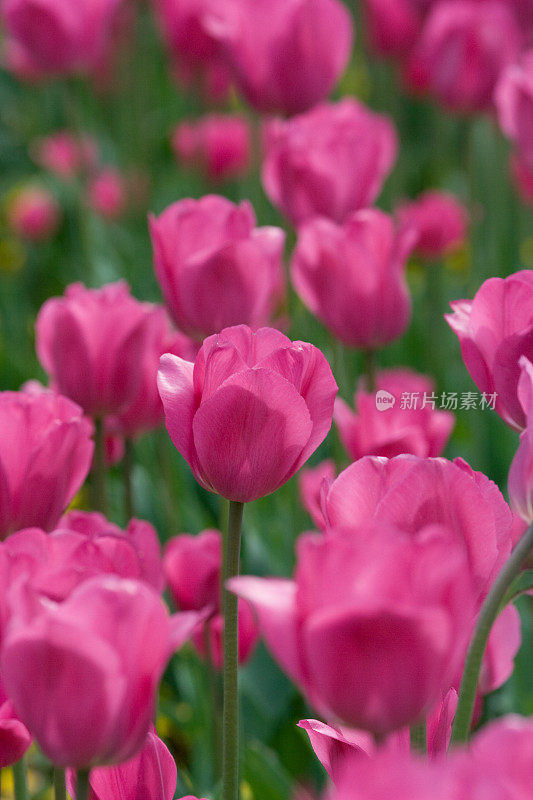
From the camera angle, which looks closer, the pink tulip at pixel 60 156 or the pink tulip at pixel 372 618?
the pink tulip at pixel 372 618

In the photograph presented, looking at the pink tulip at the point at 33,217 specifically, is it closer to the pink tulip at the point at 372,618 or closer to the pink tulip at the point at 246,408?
the pink tulip at the point at 246,408

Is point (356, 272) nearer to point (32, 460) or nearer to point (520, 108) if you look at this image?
point (520, 108)

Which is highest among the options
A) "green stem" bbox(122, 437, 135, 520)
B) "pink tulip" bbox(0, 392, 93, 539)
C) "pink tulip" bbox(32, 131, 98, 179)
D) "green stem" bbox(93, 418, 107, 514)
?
"pink tulip" bbox(0, 392, 93, 539)

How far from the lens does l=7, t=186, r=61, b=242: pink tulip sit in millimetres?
2109

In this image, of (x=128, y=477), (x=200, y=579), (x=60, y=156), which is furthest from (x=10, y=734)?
(x=60, y=156)

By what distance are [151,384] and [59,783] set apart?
0.35 meters

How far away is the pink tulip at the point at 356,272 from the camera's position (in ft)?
2.73

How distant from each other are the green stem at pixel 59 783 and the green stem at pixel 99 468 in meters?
0.31

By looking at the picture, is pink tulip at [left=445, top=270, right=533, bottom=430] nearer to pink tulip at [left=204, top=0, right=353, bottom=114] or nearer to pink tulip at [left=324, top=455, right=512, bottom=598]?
pink tulip at [left=324, top=455, right=512, bottom=598]

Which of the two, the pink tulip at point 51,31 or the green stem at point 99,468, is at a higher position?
the pink tulip at point 51,31

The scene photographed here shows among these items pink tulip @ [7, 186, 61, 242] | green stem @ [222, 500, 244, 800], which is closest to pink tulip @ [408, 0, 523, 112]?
pink tulip @ [7, 186, 61, 242]

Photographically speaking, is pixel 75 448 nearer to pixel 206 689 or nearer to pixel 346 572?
pixel 346 572

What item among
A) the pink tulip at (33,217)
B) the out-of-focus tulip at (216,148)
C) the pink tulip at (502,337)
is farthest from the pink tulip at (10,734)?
the pink tulip at (33,217)

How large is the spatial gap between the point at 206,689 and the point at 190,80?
1634mm
